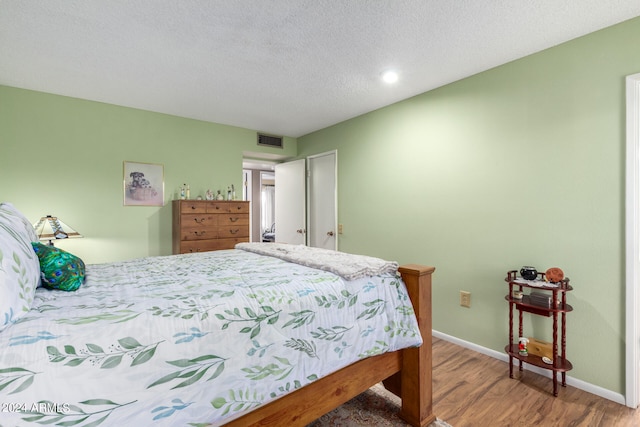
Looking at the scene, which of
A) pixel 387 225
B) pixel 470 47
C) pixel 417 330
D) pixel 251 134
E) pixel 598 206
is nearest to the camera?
pixel 417 330

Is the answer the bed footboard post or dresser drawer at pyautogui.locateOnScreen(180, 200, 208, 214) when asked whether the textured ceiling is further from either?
the bed footboard post

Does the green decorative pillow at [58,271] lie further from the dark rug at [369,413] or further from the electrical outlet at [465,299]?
the electrical outlet at [465,299]

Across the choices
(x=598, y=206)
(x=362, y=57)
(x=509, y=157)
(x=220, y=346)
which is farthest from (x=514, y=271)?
(x=220, y=346)

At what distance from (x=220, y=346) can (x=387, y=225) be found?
8.88 feet

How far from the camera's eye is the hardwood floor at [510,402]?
5.72 ft

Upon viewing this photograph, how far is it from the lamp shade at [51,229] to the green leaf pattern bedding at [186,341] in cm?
165

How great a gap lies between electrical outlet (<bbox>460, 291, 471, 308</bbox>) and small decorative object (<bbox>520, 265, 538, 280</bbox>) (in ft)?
1.97

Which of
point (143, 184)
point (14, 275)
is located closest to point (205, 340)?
point (14, 275)

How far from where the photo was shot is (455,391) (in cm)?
203

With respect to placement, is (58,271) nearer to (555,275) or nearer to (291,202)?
(555,275)

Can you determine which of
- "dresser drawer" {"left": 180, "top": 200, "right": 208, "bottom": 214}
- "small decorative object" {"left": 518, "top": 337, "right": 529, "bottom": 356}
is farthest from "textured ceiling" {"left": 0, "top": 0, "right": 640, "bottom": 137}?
"small decorative object" {"left": 518, "top": 337, "right": 529, "bottom": 356}

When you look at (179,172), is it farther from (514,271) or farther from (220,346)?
(514,271)

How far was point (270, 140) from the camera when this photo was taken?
181 inches

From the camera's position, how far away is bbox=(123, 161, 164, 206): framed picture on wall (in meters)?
3.45
